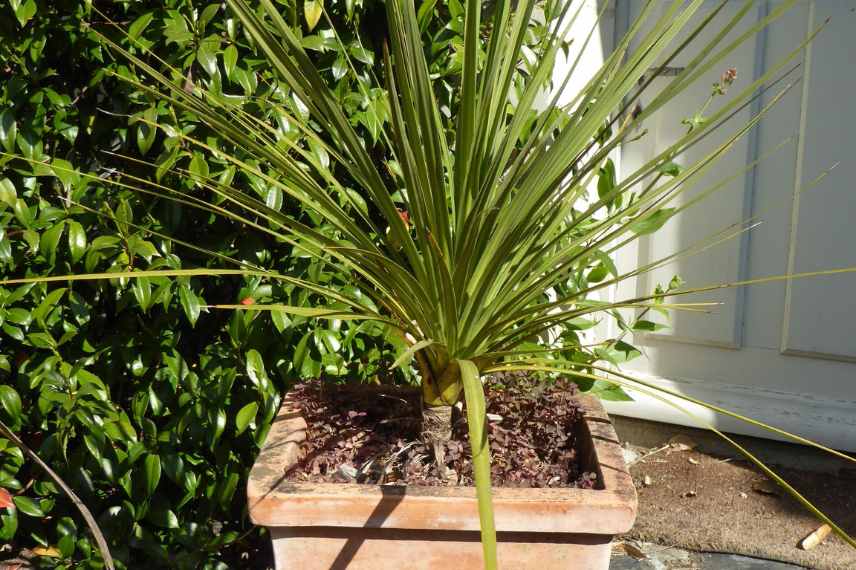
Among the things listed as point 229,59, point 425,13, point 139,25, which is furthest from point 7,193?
point 425,13

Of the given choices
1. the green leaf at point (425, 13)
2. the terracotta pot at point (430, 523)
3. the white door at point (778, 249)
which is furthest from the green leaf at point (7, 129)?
the white door at point (778, 249)

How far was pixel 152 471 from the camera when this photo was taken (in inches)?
76.2

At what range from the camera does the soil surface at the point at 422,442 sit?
1.46 m

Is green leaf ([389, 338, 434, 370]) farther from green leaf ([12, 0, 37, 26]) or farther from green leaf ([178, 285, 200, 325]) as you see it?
green leaf ([12, 0, 37, 26])

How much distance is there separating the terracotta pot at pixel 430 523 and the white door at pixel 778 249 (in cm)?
138

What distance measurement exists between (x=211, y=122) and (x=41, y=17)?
98cm

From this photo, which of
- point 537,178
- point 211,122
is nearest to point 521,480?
point 537,178

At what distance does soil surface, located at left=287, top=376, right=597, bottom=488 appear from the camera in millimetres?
1458

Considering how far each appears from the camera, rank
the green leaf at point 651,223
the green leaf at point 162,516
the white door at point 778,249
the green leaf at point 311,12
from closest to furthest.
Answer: the green leaf at point 651,223, the green leaf at point 311,12, the green leaf at point 162,516, the white door at point 778,249

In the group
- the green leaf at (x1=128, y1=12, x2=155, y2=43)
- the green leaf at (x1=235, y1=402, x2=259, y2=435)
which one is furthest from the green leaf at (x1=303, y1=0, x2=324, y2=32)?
the green leaf at (x1=235, y1=402, x2=259, y2=435)

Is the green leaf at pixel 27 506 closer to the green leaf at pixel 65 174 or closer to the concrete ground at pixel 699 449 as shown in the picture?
the green leaf at pixel 65 174

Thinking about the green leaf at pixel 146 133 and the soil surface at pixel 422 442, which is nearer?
the soil surface at pixel 422 442

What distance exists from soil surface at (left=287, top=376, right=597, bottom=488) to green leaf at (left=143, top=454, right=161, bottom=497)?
1.55ft

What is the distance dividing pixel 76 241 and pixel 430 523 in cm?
107
